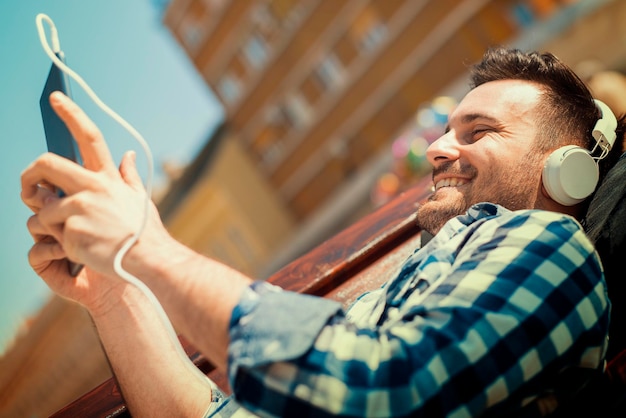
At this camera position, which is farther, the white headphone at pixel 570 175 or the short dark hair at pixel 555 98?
the short dark hair at pixel 555 98

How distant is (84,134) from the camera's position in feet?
3.18

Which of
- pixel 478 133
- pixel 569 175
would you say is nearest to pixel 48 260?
pixel 478 133

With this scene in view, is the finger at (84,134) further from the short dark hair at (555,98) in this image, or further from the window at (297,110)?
the window at (297,110)

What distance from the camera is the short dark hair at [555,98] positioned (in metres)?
1.52

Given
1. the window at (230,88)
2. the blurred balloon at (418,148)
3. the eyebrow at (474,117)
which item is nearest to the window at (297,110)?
the window at (230,88)

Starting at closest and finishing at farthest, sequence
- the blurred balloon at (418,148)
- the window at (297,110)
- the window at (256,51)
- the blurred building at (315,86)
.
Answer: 1. the blurred balloon at (418,148)
2. the blurred building at (315,86)
3. the window at (297,110)
4. the window at (256,51)

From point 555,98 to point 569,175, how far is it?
0.89 ft

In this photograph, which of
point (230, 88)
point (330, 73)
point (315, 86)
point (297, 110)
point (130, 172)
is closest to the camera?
point (130, 172)

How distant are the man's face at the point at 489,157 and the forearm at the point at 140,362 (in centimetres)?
68

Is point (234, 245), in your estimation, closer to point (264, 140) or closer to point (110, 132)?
point (264, 140)

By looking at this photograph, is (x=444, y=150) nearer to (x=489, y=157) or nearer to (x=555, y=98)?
(x=489, y=157)

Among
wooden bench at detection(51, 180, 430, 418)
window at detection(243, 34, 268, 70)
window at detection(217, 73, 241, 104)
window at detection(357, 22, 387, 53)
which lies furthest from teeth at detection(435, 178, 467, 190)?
window at detection(217, 73, 241, 104)

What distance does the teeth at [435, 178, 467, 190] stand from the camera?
148cm

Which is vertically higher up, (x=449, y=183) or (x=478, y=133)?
(x=478, y=133)
